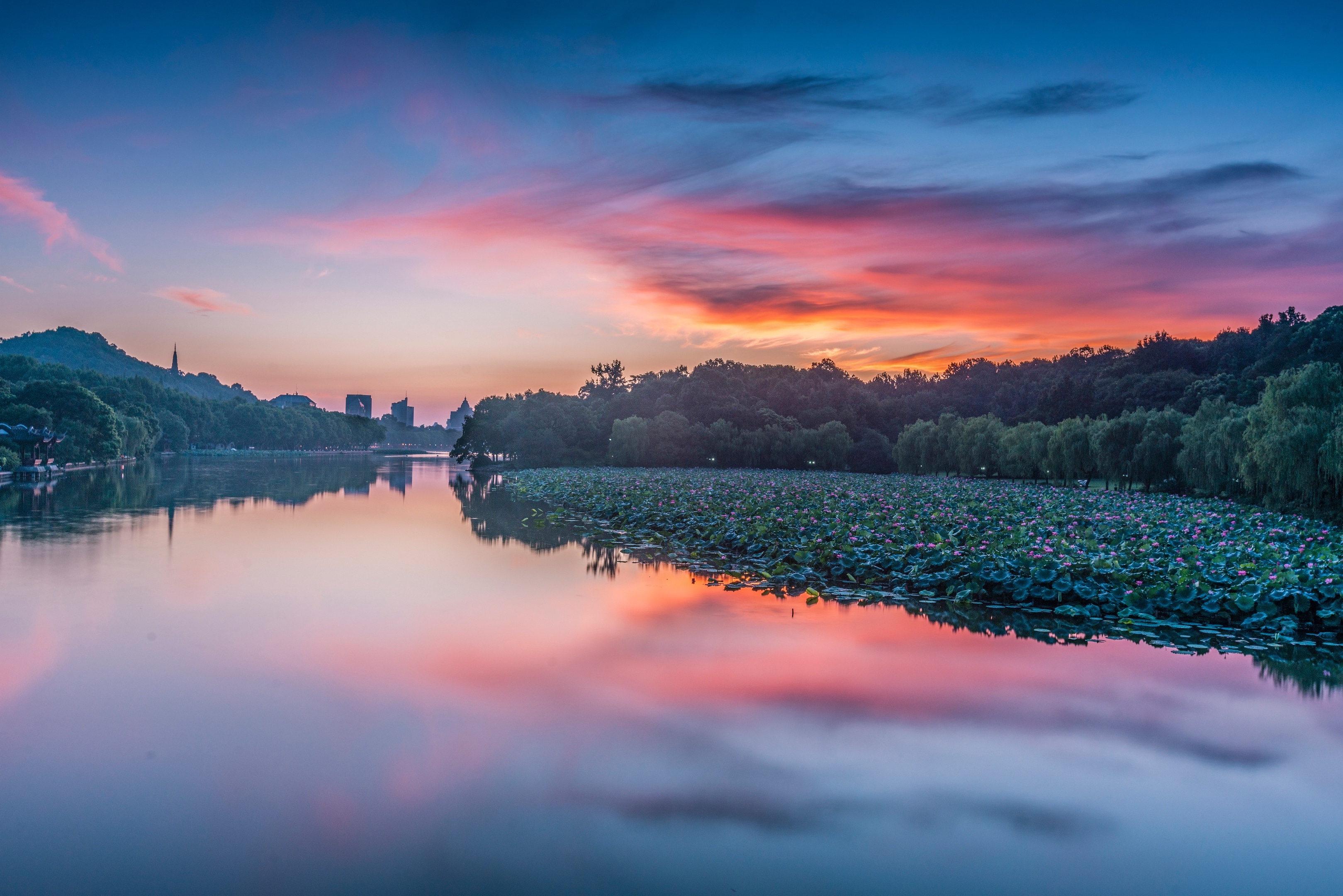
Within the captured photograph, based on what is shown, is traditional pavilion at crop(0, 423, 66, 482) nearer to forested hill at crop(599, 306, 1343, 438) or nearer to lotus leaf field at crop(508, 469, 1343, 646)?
lotus leaf field at crop(508, 469, 1343, 646)

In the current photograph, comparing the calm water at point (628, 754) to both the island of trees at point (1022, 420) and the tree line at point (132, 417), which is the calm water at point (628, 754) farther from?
the tree line at point (132, 417)

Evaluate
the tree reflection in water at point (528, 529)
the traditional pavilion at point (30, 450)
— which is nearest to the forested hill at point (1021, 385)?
the tree reflection in water at point (528, 529)

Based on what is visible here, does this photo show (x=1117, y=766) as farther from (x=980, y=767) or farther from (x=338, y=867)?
(x=338, y=867)

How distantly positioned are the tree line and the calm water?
42937 millimetres

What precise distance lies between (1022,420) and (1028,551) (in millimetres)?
62104

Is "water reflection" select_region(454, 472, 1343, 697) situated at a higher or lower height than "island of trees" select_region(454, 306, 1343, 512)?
Answer: lower

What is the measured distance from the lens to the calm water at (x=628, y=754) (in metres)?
5.07

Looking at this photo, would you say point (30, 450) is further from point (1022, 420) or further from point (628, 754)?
point (1022, 420)

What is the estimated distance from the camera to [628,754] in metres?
6.85

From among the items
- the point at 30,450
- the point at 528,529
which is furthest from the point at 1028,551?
the point at 30,450

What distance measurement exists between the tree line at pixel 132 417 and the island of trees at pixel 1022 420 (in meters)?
32.5

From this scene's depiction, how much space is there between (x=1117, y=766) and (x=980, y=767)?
1.20 metres

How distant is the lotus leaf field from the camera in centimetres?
1130

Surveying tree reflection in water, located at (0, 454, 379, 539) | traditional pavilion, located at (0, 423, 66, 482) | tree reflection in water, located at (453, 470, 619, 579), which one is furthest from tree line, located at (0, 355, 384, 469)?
tree reflection in water, located at (453, 470, 619, 579)
